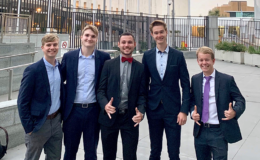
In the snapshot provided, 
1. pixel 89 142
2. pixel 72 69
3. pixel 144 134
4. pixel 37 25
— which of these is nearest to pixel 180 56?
pixel 72 69

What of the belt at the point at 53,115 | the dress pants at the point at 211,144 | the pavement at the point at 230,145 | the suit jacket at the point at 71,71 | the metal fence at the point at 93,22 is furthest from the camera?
the metal fence at the point at 93,22

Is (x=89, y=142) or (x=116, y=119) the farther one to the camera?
(x=89, y=142)

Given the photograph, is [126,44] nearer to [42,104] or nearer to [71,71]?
[71,71]

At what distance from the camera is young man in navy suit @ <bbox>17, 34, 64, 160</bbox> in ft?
9.75

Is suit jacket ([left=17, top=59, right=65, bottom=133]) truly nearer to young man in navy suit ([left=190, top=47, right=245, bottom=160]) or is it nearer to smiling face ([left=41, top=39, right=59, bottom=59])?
smiling face ([left=41, top=39, right=59, bottom=59])

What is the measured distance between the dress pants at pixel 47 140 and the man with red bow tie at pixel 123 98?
0.56 meters

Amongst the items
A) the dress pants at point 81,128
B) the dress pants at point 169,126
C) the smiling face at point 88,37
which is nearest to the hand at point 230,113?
the dress pants at point 169,126

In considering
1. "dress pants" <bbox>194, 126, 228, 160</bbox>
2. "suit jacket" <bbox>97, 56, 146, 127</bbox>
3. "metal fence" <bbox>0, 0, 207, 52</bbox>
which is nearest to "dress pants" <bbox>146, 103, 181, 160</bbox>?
"suit jacket" <bbox>97, 56, 146, 127</bbox>

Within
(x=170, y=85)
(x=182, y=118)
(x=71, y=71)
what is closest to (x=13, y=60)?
(x=71, y=71)

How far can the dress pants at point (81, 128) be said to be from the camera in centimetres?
328

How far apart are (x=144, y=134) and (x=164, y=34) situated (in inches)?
105

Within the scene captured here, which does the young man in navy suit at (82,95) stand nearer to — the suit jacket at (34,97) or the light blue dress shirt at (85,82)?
the light blue dress shirt at (85,82)

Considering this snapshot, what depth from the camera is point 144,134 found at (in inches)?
212

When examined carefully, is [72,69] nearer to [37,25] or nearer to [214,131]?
[214,131]
